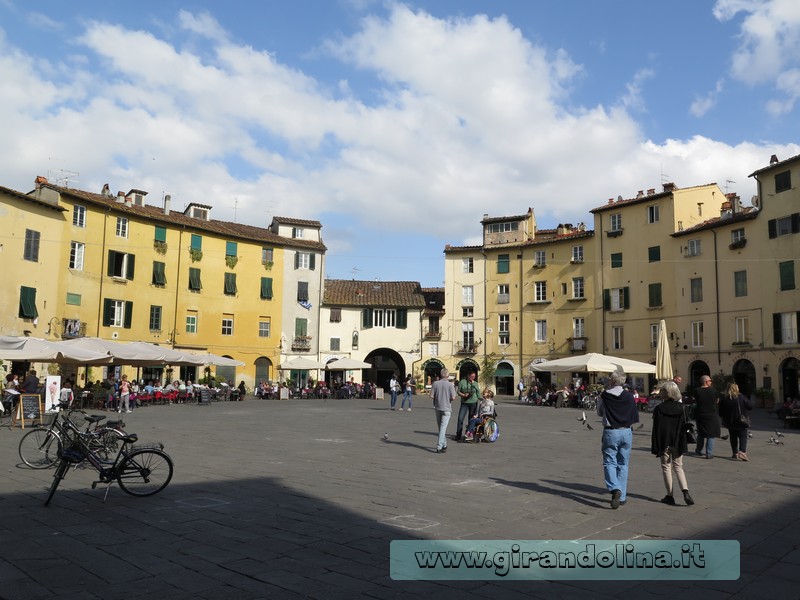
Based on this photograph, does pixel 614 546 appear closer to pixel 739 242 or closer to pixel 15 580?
pixel 15 580

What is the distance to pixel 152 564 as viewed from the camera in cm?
531

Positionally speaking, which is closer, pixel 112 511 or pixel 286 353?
pixel 112 511

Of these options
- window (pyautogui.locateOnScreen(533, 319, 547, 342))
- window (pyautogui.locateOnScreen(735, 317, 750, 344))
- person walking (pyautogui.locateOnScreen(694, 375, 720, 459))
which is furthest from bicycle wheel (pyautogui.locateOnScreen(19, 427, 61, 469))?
window (pyautogui.locateOnScreen(533, 319, 547, 342))

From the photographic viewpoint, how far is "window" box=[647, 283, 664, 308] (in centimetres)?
4038

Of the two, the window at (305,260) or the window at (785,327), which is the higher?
the window at (305,260)

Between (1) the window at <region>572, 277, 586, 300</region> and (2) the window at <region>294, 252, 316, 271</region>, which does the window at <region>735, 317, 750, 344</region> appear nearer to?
(1) the window at <region>572, 277, 586, 300</region>

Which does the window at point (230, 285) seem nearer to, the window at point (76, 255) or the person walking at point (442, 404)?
the window at point (76, 255)

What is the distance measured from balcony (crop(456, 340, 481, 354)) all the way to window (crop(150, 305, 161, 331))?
882 inches

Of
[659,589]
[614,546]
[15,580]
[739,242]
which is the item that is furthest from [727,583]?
[739,242]

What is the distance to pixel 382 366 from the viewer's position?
5288cm

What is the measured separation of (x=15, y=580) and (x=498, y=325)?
1832 inches

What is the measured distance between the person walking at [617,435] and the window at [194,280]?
3915cm

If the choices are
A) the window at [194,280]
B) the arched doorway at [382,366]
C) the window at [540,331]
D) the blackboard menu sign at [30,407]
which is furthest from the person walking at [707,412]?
the arched doorway at [382,366]

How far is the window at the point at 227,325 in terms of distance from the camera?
45406mm
